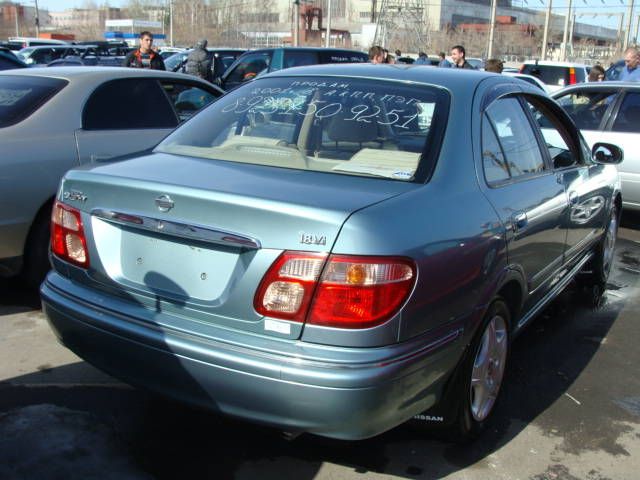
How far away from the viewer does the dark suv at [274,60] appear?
13.4 metres

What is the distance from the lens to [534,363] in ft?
13.5

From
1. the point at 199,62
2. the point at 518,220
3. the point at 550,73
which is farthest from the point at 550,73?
the point at 518,220

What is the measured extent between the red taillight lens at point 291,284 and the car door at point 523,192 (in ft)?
3.37

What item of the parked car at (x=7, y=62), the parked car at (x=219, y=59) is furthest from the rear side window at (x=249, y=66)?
the parked car at (x=7, y=62)

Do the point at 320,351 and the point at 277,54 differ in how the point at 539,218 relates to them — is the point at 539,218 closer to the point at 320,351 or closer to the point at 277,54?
the point at 320,351

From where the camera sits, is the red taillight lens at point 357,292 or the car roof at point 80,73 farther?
the car roof at point 80,73

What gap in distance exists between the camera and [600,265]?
17.9 feet

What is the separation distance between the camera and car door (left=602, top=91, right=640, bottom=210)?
741 centimetres

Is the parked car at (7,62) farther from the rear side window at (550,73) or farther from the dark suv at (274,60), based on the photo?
the rear side window at (550,73)

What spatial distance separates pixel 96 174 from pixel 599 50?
7991 cm

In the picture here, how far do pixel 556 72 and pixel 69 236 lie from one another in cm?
1893

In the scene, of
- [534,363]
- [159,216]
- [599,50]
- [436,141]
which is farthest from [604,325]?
[599,50]

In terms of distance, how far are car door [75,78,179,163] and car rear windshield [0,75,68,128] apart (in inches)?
10.9

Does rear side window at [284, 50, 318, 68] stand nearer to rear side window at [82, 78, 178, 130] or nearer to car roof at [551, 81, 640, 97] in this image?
car roof at [551, 81, 640, 97]
